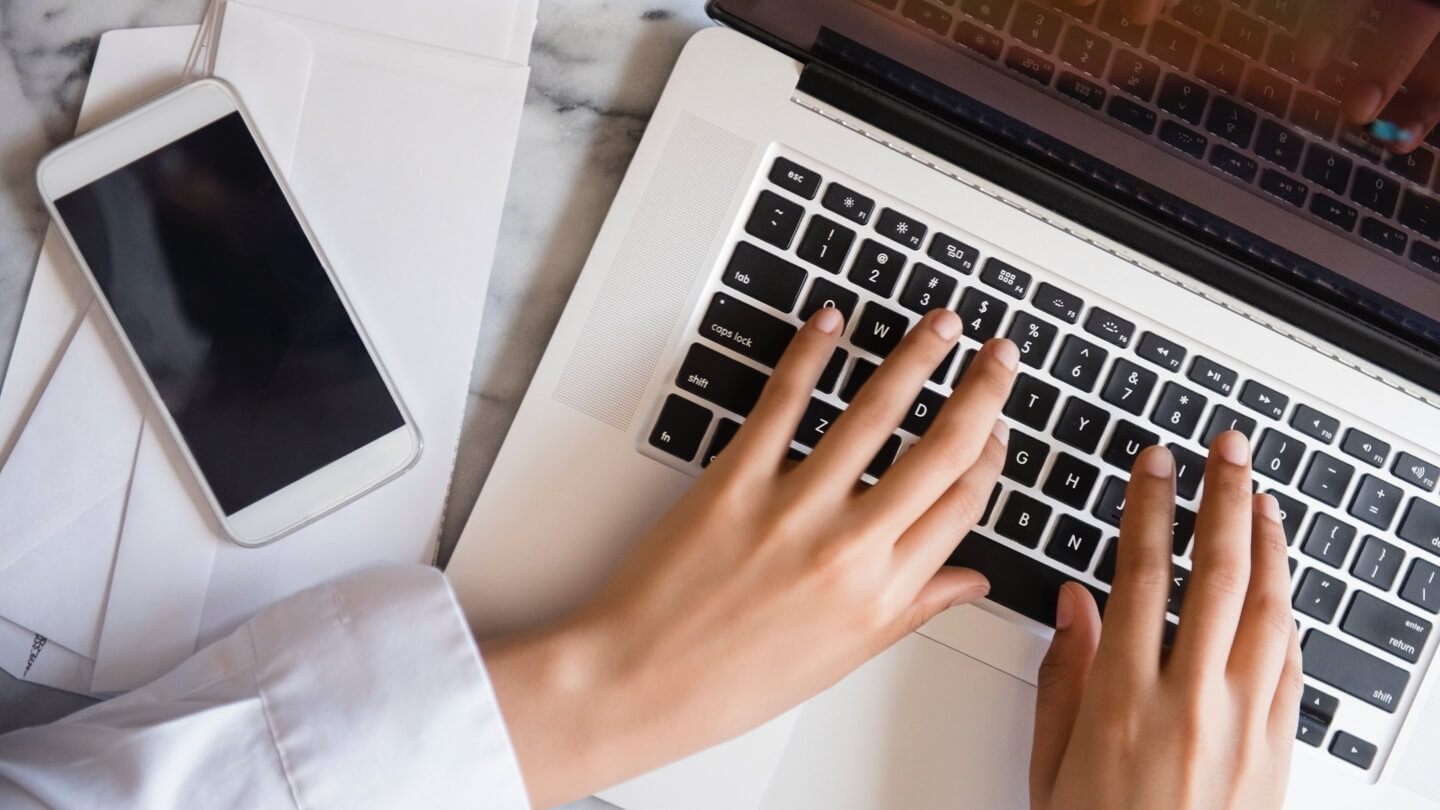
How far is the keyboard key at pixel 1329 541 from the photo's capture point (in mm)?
515

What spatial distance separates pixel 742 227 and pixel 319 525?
0.26 m

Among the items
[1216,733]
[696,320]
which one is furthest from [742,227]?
[1216,733]

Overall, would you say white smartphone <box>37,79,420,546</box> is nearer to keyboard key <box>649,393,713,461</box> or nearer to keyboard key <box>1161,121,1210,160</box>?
keyboard key <box>649,393,713,461</box>

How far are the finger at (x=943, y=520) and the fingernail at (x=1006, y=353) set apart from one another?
0.10ft

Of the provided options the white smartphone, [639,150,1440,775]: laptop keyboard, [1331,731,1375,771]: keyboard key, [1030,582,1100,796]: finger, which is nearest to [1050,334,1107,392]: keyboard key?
[639,150,1440,775]: laptop keyboard

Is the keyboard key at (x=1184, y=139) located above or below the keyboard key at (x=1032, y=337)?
above

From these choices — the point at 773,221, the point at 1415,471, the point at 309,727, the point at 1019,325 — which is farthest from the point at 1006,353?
the point at 309,727

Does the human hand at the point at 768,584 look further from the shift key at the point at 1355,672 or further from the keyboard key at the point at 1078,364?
the shift key at the point at 1355,672

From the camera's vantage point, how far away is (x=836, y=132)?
0.50 meters

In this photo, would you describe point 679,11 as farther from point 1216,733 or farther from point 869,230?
point 1216,733

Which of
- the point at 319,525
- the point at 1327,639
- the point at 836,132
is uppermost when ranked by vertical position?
the point at 836,132

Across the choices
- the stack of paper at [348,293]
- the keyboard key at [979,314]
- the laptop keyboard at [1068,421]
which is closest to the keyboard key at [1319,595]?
the laptop keyboard at [1068,421]

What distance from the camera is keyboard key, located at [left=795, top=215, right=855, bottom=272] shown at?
0.50 meters

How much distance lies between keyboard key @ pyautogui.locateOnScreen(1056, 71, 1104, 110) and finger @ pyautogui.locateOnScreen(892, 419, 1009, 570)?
166 millimetres
